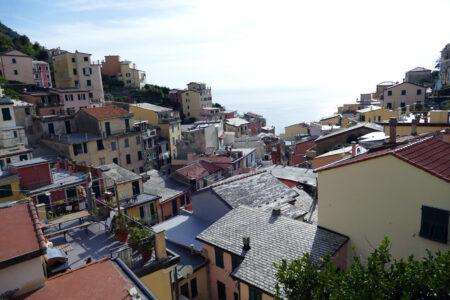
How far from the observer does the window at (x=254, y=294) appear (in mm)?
11500

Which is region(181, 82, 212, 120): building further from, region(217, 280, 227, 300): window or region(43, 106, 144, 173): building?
region(217, 280, 227, 300): window

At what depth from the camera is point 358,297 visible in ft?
19.0

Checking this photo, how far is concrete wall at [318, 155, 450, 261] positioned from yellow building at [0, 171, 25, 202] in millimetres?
18397

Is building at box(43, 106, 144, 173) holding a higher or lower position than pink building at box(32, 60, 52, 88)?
lower

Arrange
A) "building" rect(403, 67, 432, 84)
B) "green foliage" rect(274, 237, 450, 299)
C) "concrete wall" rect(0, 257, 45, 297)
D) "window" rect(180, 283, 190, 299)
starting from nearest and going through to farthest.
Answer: "green foliage" rect(274, 237, 450, 299) → "concrete wall" rect(0, 257, 45, 297) → "window" rect(180, 283, 190, 299) → "building" rect(403, 67, 432, 84)

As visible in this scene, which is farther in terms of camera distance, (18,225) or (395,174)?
(395,174)

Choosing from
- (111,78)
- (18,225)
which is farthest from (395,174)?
(111,78)

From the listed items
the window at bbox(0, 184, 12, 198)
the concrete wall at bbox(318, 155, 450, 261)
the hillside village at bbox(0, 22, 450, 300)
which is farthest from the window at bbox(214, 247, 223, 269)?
the window at bbox(0, 184, 12, 198)

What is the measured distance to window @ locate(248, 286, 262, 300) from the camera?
37.7ft

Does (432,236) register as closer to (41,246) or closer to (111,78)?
(41,246)

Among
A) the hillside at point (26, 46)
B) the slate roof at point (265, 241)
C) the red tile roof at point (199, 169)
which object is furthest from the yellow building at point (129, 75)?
the slate roof at point (265, 241)

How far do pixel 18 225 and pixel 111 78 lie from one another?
85.4 metres

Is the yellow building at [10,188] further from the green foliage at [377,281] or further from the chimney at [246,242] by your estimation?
the green foliage at [377,281]

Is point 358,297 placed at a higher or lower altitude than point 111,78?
lower
